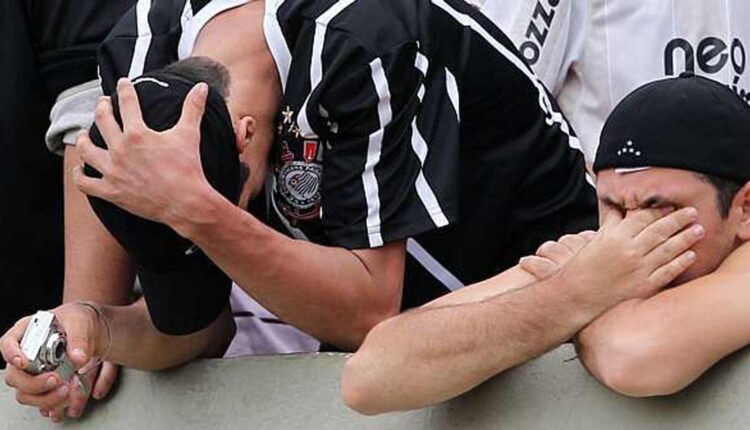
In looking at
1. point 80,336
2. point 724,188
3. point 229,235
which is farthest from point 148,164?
point 724,188

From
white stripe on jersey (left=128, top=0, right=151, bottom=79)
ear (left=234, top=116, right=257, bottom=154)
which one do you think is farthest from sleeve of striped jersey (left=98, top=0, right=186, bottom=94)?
ear (left=234, top=116, right=257, bottom=154)

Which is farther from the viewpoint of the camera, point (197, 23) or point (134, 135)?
point (197, 23)

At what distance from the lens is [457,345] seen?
2.60 metres

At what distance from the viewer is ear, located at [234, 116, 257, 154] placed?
2824mm

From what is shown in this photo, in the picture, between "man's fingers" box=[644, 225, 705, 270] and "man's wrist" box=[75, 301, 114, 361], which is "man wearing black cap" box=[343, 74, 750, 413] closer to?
"man's fingers" box=[644, 225, 705, 270]

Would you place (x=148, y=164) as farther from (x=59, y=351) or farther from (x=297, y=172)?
(x=59, y=351)

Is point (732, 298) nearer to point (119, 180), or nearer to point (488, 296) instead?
point (488, 296)

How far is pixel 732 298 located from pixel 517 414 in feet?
1.41

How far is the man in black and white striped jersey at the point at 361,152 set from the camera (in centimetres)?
282

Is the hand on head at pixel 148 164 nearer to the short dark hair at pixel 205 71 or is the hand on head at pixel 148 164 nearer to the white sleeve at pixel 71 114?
the short dark hair at pixel 205 71

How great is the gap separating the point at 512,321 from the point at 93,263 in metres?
0.94

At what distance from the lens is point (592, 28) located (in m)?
3.47

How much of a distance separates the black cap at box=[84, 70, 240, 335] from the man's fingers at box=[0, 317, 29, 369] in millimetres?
216

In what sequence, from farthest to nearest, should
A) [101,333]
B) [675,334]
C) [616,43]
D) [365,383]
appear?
1. [616,43]
2. [101,333]
3. [365,383]
4. [675,334]
